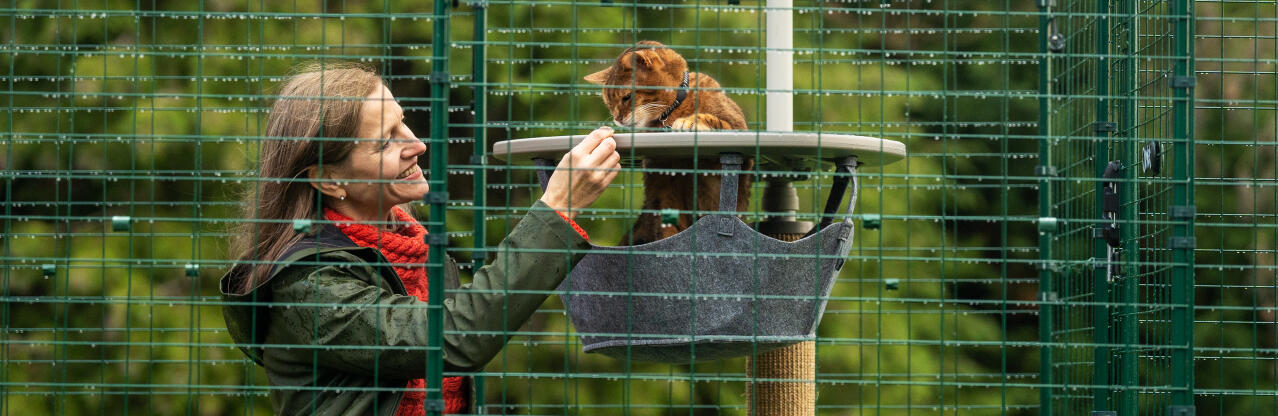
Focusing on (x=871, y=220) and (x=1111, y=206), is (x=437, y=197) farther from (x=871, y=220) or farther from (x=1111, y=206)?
(x=1111, y=206)

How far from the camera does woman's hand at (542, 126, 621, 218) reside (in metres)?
2.23

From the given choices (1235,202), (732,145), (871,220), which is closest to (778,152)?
(732,145)

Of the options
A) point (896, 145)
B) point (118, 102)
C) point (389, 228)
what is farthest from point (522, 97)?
point (896, 145)

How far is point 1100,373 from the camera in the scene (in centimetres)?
272

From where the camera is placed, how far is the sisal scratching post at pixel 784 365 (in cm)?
283

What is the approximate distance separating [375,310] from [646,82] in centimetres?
135

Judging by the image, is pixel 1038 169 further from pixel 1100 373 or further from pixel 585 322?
pixel 585 322

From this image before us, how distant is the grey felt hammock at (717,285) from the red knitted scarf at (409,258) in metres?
0.31

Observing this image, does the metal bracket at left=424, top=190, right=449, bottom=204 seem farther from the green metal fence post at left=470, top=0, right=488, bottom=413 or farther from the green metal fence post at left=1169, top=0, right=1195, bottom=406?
the green metal fence post at left=1169, top=0, right=1195, bottom=406

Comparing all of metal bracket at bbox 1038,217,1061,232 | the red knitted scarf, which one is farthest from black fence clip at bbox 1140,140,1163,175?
the red knitted scarf

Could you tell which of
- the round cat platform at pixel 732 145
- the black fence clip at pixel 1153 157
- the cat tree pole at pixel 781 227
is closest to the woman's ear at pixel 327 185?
the round cat platform at pixel 732 145

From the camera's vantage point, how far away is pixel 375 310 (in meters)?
2.19

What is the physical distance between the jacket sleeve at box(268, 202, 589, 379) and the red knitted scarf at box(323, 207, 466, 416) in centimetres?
15

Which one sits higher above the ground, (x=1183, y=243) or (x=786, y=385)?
(x=1183, y=243)
